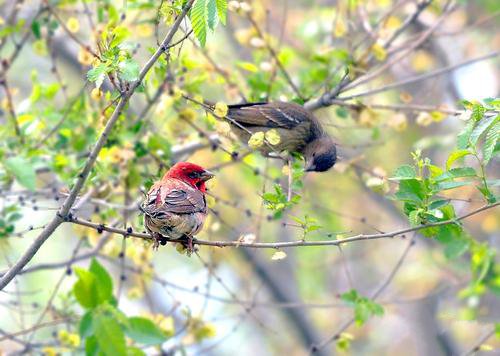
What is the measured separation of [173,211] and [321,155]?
6.53ft

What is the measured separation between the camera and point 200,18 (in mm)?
3896

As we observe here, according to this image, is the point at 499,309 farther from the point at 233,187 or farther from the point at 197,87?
the point at 197,87

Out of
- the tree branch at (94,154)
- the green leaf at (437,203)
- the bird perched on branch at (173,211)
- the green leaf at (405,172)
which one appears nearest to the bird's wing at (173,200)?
the bird perched on branch at (173,211)

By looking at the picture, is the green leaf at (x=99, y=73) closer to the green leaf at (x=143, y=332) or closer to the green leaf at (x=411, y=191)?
the green leaf at (x=411, y=191)

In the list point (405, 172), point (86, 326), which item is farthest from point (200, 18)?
point (86, 326)

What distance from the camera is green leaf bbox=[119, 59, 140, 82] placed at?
12.6ft

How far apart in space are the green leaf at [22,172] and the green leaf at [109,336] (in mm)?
846

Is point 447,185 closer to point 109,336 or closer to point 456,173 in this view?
point 456,173

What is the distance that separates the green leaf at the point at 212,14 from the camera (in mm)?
3889

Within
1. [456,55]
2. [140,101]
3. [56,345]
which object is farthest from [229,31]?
[56,345]

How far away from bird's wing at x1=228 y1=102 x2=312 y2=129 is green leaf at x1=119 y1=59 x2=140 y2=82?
2.43 m

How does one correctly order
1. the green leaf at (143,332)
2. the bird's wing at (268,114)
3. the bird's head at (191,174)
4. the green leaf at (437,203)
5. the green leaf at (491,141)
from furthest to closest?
the bird's wing at (268,114)
the bird's head at (191,174)
the green leaf at (143,332)
the green leaf at (437,203)
the green leaf at (491,141)

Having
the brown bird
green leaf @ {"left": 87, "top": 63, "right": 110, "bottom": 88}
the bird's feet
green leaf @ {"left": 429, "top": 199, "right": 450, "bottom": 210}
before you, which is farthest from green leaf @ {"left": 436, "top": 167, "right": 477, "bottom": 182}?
the brown bird

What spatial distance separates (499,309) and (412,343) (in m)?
4.57
